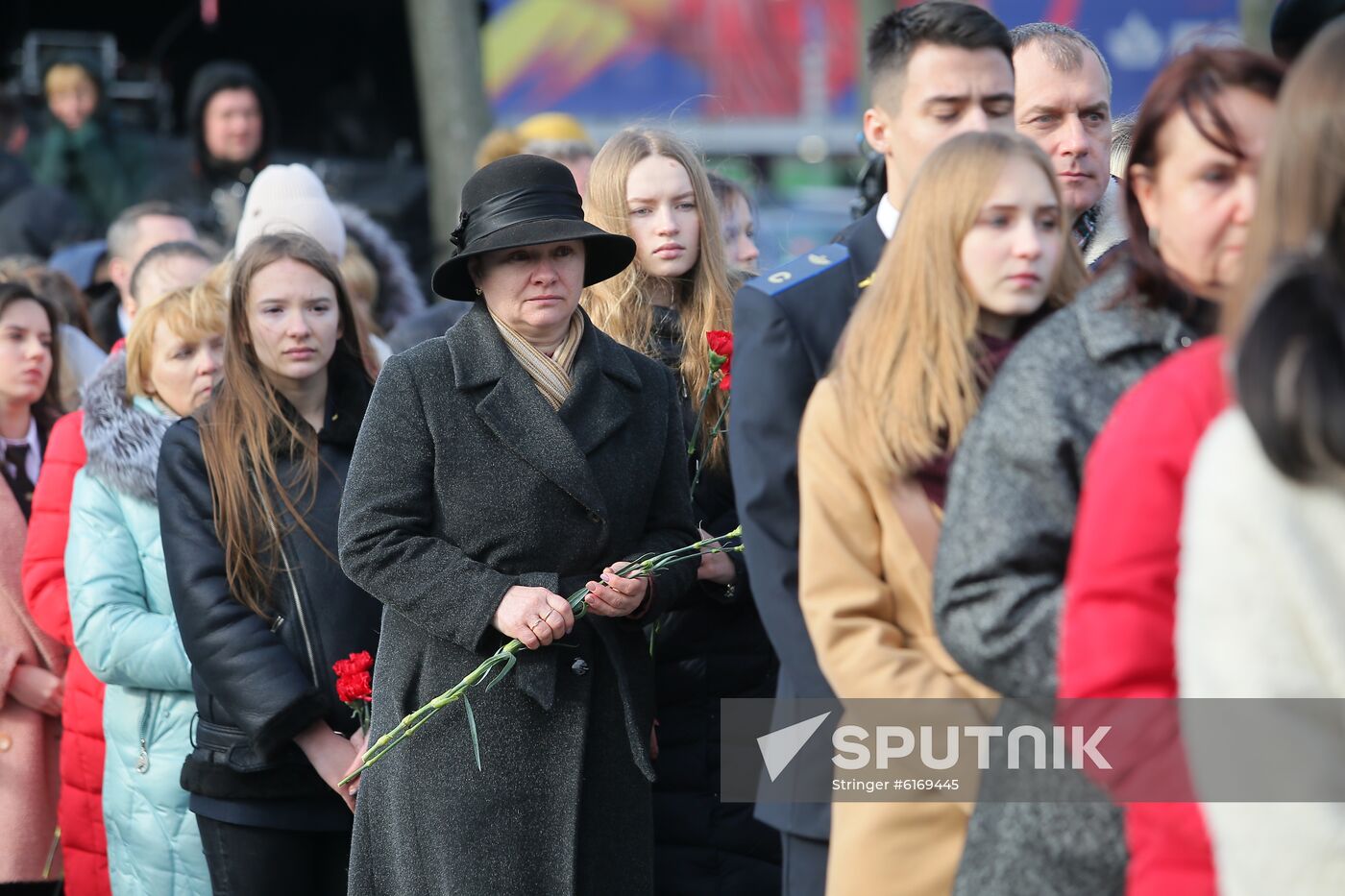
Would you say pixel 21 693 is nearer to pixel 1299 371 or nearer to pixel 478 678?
pixel 478 678

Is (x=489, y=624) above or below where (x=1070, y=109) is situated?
below

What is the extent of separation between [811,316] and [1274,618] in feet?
3.92

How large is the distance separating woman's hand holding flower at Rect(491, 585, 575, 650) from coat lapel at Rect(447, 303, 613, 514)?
24 cm

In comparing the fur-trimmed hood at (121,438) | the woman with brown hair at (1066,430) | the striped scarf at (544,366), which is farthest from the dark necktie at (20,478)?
the woman with brown hair at (1066,430)

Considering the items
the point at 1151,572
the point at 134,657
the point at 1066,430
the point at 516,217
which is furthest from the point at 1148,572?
the point at 134,657

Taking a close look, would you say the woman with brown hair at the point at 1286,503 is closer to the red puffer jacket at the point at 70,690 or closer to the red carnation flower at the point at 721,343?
the red carnation flower at the point at 721,343

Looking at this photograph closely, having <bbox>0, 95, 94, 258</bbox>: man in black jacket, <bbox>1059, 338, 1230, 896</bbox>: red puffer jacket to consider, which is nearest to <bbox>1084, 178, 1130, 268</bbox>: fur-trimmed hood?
<bbox>1059, 338, 1230, 896</bbox>: red puffer jacket

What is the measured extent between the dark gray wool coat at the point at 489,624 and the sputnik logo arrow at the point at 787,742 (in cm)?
66

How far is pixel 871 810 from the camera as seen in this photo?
251 centimetres

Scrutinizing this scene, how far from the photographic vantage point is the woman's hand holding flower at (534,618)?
3156 millimetres

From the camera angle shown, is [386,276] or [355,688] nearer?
[355,688]

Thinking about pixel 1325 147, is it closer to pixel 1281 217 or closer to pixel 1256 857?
pixel 1281 217

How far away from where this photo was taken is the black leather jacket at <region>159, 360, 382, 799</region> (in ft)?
12.0

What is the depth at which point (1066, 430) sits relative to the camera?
216cm
